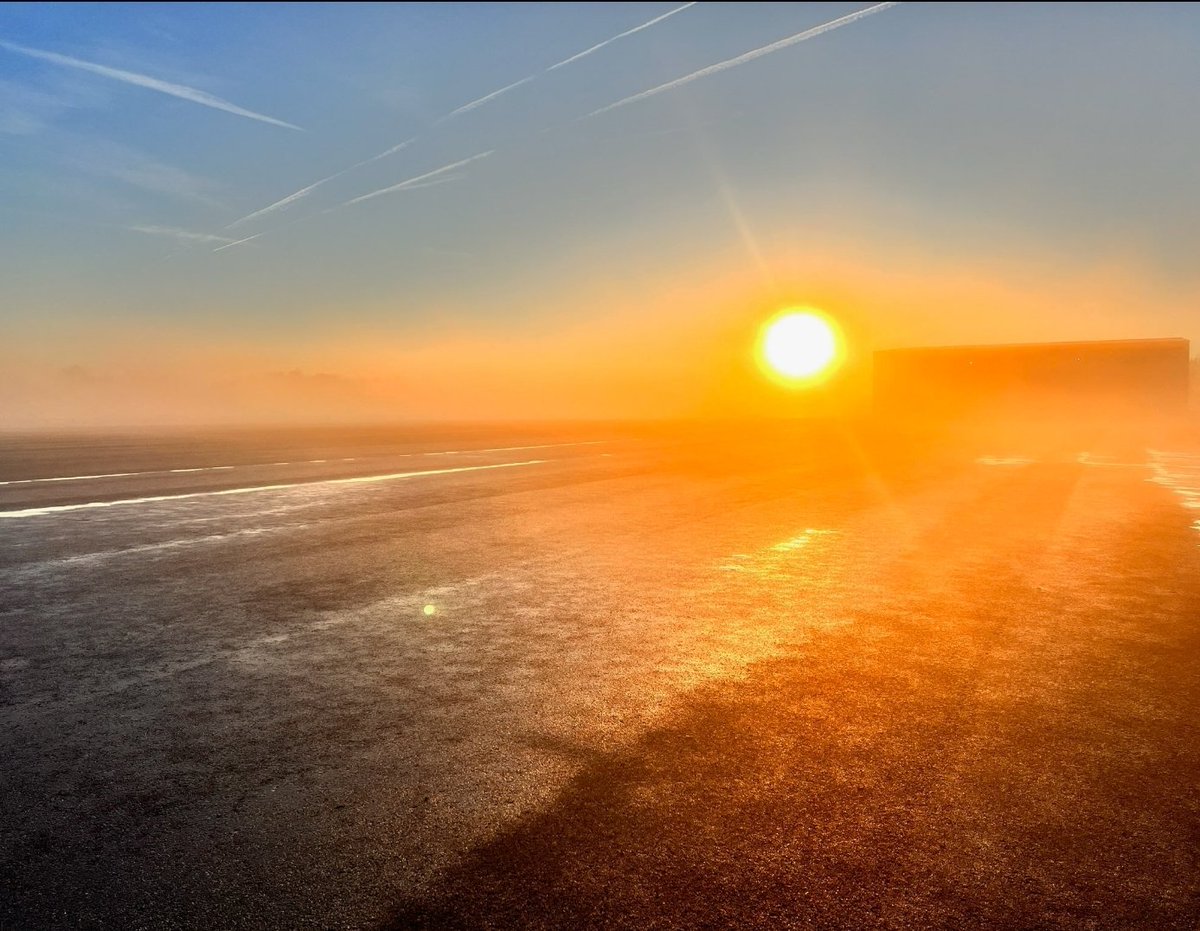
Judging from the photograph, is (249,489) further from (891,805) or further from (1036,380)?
(1036,380)

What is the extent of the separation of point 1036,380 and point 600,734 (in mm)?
48995

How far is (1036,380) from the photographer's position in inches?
1774

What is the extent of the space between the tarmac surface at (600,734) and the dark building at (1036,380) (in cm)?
4010

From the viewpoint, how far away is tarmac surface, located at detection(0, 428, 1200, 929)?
262 cm

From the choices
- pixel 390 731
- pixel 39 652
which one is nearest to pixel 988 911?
pixel 390 731

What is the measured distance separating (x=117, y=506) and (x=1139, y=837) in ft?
48.2

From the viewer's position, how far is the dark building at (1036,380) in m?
41.9

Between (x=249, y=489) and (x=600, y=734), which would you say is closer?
(x=600, y=734)

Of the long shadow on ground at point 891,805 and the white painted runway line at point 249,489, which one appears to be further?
the white painted runway line at point 249,489

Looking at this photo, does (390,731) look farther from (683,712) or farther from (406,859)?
(683,712)

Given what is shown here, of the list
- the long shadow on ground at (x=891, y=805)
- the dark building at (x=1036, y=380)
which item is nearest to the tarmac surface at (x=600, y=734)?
the long shadow on ground at (x=891, y=805)

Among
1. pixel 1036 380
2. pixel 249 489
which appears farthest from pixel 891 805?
pixel 1036 380

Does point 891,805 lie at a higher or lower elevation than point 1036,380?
higher

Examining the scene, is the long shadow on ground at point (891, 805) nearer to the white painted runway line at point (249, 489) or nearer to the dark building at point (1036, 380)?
the white painted runway line at point (249, 489)
